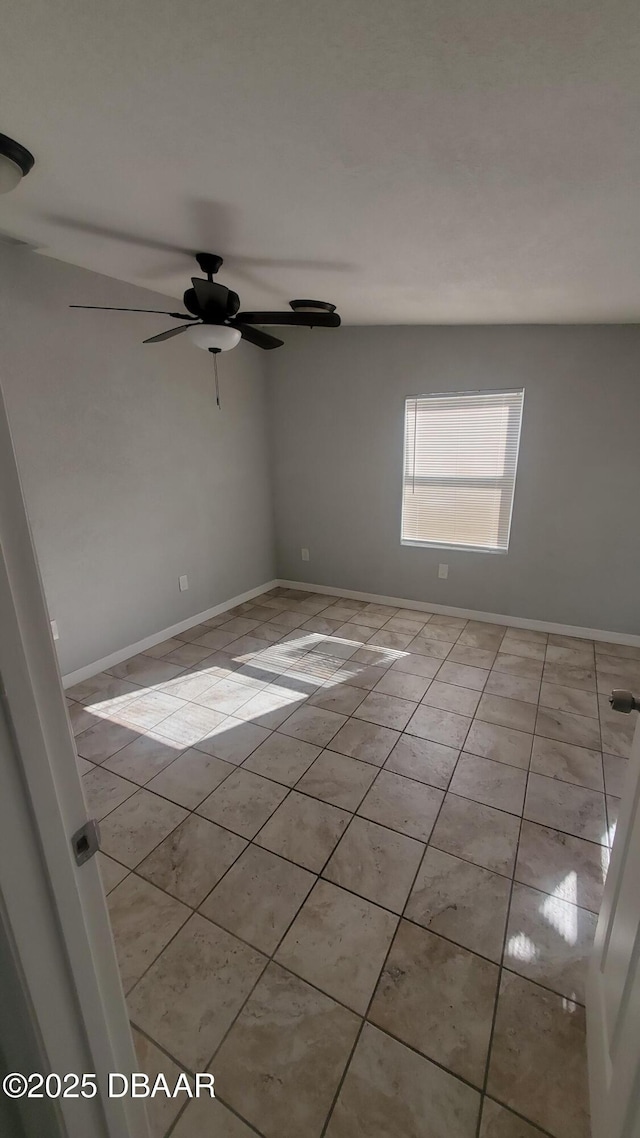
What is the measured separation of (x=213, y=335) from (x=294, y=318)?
1.33ft

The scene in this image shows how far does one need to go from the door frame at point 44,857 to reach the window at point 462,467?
3.42m

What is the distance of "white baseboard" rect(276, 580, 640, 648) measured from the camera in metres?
3.26

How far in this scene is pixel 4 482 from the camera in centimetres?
47

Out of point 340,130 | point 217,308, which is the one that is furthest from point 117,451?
point 340,130

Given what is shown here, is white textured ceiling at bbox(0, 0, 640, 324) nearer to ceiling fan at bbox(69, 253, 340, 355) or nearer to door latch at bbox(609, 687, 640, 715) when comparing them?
ceiling fan at bbox(69, 253, 340, 355)

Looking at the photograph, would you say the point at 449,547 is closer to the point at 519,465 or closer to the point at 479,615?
the point at 479,615

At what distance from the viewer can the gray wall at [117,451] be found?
2395mm

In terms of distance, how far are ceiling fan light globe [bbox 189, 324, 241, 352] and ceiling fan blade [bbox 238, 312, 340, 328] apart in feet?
0.30

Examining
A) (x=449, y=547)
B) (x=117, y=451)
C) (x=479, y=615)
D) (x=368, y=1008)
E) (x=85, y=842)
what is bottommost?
(x=368, y=1008)

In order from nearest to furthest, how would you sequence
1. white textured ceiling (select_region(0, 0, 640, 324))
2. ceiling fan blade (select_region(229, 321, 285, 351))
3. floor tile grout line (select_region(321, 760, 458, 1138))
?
white textured ceiling (select_region(0, 0, 640, 324)) < floor tile grout line (select_region(321, 760, 458, 1138)) < ceiling fan blade (select_region(229, 321, 285, 351))

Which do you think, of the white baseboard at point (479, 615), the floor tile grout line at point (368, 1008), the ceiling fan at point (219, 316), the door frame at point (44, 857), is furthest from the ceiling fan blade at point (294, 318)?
the white baseboard at point (479, 615)

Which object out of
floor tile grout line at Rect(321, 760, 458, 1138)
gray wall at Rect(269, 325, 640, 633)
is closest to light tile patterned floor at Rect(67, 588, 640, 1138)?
floor tile grout line at Rect(321, 760, 458, 1138)

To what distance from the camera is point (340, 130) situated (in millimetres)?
1086

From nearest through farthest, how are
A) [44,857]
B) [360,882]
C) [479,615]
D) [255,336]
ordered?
[44,857] < [360,882] < [255,336] < [479,615]
